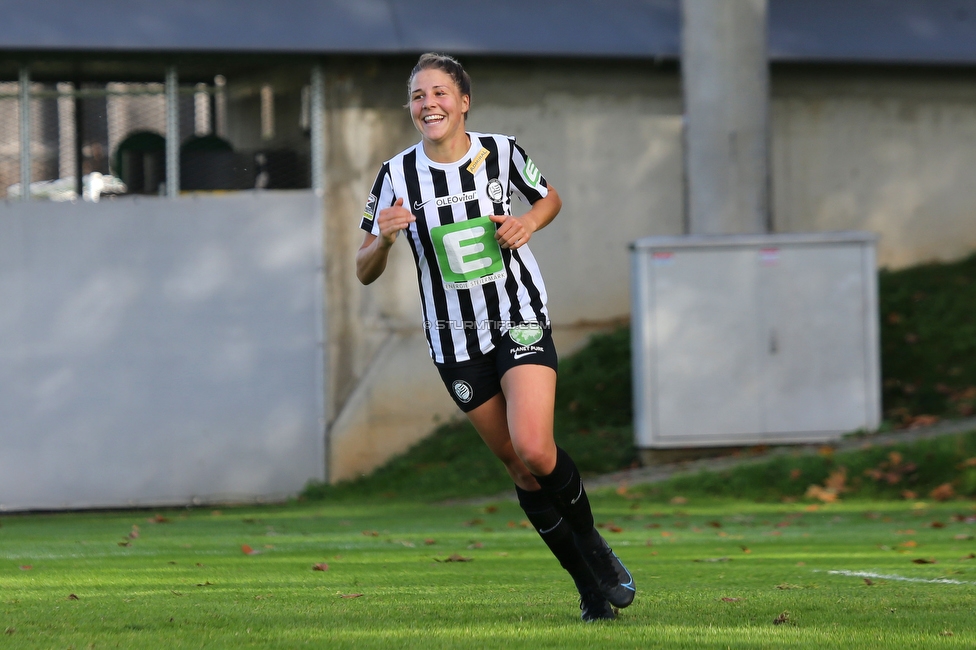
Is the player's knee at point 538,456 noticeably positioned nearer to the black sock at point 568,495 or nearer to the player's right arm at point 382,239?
the black sock at point 568,495

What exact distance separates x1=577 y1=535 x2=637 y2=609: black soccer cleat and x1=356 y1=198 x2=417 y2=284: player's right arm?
4.70 feet

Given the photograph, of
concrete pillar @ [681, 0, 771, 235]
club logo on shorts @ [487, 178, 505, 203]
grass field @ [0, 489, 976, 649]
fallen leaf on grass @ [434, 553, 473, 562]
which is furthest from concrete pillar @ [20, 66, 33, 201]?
club logo on shorts @ [487, 178, 505, 203]

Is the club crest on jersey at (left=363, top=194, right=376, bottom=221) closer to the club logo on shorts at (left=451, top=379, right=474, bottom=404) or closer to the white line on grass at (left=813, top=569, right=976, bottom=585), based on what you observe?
the club logo on shorts at (left=451, top=379, right=474, bottom=404)

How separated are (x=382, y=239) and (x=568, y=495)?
4.17ft

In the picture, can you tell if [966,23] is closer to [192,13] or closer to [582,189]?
[582,189]

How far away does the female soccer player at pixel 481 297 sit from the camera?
18.8ft

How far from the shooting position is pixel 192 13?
16.5m

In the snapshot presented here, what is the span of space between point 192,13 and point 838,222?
8.58 metres

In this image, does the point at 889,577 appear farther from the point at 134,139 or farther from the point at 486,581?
the point at 134,139

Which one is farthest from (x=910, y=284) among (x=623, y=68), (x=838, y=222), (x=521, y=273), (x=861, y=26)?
(x=521, y=273)

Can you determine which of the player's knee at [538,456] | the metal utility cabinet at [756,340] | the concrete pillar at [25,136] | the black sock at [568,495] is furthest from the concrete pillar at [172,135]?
the player's knee at [538,456]

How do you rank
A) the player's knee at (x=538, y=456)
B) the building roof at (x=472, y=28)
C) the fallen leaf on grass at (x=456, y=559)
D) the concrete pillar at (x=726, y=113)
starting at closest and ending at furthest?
1. the player's knee at (x=538, y=456)
2. the fallen leaf on grass at (x=456, y=559)
3. the building roof at (x=472, y=28)
4. the concrete pillar at (x=726, y=113)

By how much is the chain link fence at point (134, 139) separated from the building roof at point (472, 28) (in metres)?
0.88

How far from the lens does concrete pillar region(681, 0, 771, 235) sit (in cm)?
1638
